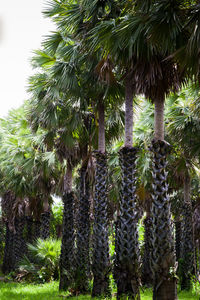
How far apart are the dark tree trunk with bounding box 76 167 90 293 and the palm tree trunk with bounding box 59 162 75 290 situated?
60 cm

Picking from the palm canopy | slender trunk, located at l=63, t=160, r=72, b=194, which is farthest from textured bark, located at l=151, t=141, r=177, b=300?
the palm canopy

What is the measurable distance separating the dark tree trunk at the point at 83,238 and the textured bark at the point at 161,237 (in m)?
5.36

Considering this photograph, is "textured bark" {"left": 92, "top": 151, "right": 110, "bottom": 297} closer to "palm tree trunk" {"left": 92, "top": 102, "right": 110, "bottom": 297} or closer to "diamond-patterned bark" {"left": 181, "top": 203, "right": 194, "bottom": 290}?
"palm tree trunk" {"left": 92, "top": 102, "right": 110, "bottom": 297}

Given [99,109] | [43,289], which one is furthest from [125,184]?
[43,289]

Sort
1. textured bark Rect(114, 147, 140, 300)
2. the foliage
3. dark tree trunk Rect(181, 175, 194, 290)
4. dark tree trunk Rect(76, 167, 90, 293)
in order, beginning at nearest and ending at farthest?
textured bark Rect(114, 147, 140, 300)
dark tree trunk Rect(76, 167, 90, 293)
dark tree trunk Rect(181, 175, 194, 290)
the foliage

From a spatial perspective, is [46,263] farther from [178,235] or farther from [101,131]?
[178,235]

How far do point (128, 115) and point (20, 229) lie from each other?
1575 centimetres

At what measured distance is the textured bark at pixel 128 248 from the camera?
33.8ft

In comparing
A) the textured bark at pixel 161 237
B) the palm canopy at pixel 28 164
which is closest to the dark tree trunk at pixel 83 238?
the palm canopy at pixel 28 164

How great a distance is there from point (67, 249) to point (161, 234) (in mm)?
6950

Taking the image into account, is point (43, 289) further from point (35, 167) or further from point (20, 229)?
point (20, 229)

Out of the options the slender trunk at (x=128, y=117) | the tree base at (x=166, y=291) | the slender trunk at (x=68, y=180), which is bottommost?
the tree base at (x=166, y=291)

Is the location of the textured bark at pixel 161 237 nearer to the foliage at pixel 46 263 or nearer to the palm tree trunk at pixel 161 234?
the palm tree trunk at pixel 161 234

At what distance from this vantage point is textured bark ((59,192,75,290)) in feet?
47.9
